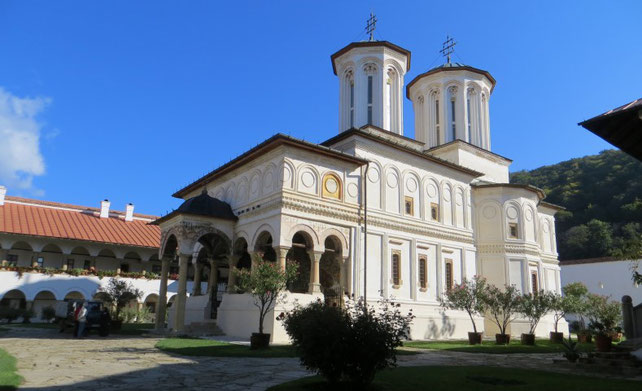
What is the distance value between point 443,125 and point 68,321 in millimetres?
19915

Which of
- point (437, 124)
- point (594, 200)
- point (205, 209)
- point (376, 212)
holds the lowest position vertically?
point (205, 209)

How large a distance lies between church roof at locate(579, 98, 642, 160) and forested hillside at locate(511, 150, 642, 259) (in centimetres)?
4617

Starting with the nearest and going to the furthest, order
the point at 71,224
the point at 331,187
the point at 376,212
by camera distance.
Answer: the point at 331,187
the point at 376,212
the point at 71,224

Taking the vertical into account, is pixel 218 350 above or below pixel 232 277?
below

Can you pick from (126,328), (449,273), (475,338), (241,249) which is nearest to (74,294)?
(126,328)

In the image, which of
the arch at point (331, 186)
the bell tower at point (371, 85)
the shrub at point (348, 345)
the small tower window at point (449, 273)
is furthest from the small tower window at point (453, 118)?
the shrub at point (348, 345)

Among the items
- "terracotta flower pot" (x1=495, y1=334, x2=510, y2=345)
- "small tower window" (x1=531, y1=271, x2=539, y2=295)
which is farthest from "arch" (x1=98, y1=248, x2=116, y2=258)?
"small tower window" (x1=531, y1=271, x2=539, y2=295)

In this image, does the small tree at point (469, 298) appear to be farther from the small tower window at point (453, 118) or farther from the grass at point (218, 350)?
the small tower window at point (453, 118)

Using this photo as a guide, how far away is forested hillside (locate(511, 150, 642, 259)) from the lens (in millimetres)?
50438

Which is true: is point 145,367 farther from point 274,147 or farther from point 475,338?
point 475,338

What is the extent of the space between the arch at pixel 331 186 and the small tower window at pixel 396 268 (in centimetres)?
361

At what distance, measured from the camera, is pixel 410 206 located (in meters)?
22.2

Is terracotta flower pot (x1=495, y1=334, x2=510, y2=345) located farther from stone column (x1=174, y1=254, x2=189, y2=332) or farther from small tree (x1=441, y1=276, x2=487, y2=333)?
stone column (x1=174, y1=254, x2=189, y2=332)

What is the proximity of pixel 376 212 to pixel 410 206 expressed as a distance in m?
2.39
